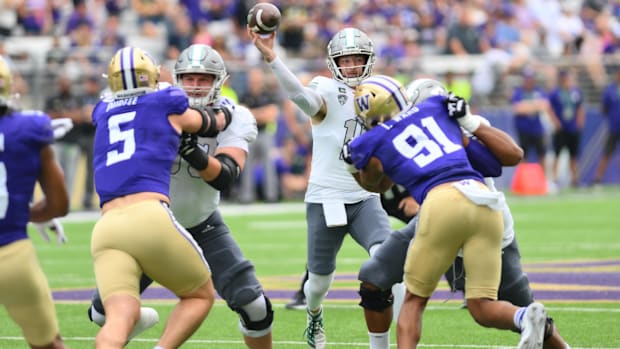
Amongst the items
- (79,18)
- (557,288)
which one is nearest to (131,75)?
(557,288)

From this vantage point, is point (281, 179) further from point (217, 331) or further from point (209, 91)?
point (209, 91)

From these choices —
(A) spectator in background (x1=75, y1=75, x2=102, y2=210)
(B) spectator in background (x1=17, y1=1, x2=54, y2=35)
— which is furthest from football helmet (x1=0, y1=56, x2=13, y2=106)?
(B) spectator in background (x1=17, y1=1, x2=54, y2=35)

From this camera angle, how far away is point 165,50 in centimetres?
2034

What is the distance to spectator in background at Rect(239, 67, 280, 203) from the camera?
18203mm

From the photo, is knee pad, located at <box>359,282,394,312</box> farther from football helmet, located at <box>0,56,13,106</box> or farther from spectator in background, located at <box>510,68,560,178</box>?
spectator in background, located at <box>510,68,560,178</box>

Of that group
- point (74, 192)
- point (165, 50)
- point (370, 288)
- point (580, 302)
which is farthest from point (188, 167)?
point (165, 50)

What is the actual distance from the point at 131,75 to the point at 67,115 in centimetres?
1185

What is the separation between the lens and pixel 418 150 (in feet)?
19.4

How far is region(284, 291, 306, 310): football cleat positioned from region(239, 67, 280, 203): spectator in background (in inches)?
336

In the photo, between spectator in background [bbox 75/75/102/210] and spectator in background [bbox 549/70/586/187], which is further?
spectator in background [bbox 549/70/586/187]

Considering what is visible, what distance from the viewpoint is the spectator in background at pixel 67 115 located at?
57.4 feet

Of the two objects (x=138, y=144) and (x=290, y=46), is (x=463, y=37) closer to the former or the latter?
(x=290, y=46)

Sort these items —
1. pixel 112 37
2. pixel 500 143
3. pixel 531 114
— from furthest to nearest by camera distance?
pixel 531 114, pixel 112 37, pixel 500 143

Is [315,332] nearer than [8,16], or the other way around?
[315,332]
